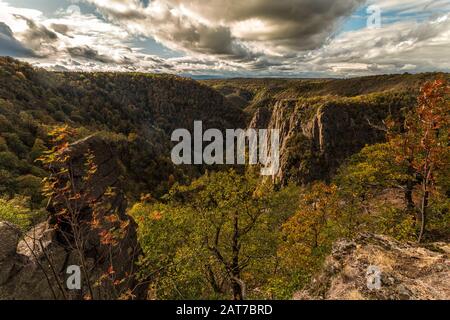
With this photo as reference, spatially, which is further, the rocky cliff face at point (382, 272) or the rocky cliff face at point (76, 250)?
the rocky cliff face at point (76, 250)

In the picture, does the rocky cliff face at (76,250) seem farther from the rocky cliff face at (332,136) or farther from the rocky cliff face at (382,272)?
the rocky cliff face at (332,136)

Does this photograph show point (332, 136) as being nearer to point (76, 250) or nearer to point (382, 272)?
point (382, 272)

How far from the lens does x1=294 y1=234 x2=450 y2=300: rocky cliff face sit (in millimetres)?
8922

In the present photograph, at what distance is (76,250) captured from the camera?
10.6 meters

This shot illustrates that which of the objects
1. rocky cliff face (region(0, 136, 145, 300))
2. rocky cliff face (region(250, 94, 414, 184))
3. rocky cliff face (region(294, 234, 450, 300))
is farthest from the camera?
rocky cliff face (region(250, 94, 414, 184))

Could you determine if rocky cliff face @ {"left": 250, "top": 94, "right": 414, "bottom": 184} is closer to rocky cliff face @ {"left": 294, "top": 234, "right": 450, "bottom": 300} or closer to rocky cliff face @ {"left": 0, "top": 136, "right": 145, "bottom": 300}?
rocky cliff face @ {"left": 0, "top": 136, "right": 145, "bottom": 300}

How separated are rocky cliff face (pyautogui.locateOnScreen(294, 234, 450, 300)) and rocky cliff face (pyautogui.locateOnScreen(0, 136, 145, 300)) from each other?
23.6 ft

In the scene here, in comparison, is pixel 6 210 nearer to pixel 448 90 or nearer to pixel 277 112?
pixel 448 90

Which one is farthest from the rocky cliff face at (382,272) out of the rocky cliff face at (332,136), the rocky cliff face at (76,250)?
the rocky cliff face at (332,136)

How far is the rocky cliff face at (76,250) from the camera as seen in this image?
13982mm

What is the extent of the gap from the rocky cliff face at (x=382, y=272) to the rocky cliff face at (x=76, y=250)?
720cm

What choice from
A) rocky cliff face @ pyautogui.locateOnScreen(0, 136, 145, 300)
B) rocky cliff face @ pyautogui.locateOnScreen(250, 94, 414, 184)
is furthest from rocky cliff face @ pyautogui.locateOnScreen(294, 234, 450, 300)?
rocky cliff face @ pyautogui.locateOnScreen(250, 94, 414, 184)

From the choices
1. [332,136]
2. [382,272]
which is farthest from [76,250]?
[332,136]

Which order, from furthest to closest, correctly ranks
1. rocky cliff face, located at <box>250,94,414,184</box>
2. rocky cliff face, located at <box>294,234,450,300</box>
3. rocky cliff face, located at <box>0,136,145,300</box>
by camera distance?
rocky cliff face, located at <box>250,94,414,184</box> < rocky cliff face, located at <box>0,136,145,300</box> < rocky cliff face, located at <box>294,234,450,300</box>
